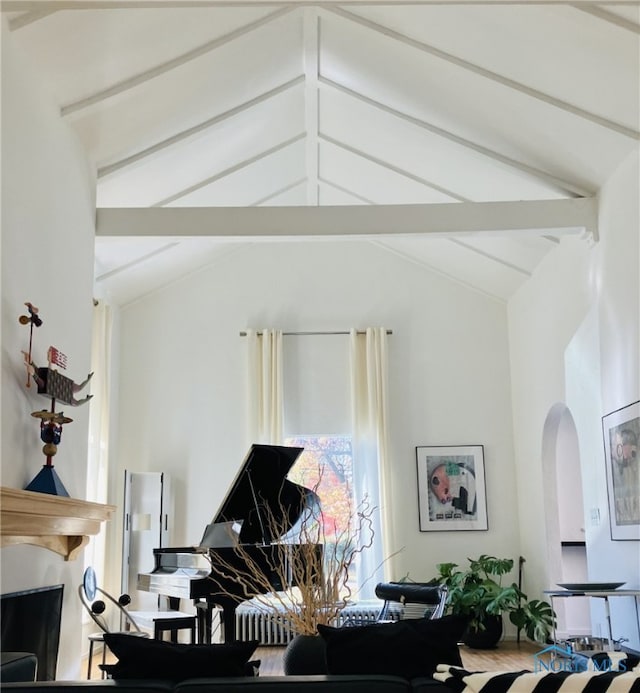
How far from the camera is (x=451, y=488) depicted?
930 centimetres

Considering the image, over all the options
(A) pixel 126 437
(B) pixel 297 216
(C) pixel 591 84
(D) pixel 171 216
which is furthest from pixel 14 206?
(A) pixel 126 437

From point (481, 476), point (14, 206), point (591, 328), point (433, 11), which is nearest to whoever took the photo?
point (14, 206)

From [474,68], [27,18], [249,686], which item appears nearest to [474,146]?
[474,68]

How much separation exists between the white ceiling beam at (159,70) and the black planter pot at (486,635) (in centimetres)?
599

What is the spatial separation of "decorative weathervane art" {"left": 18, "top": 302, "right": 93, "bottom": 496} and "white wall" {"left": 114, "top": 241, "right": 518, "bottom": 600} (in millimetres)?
4294

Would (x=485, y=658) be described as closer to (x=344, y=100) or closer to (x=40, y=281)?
(x=344, y=100)

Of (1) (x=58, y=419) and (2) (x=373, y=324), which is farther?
(2) (x=373, y=324)

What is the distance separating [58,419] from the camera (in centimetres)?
498

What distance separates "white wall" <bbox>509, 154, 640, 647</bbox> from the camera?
5945 mm

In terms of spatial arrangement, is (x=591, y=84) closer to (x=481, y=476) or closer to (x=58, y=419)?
(x=58, y=419)

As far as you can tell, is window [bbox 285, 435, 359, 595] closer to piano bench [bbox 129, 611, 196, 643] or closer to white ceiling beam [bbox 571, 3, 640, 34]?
piano bench [bbox 129, 611, 196, 643]

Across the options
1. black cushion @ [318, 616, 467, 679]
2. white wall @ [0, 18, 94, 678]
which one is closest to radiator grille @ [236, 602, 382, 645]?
white wall @ [0, 18, 94, 678]

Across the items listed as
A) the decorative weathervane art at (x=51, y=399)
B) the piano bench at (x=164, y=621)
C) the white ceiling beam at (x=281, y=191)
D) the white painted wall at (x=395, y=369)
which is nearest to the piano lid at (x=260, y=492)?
the piano bench at (x=164, y=621)

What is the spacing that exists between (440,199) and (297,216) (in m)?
1.86
